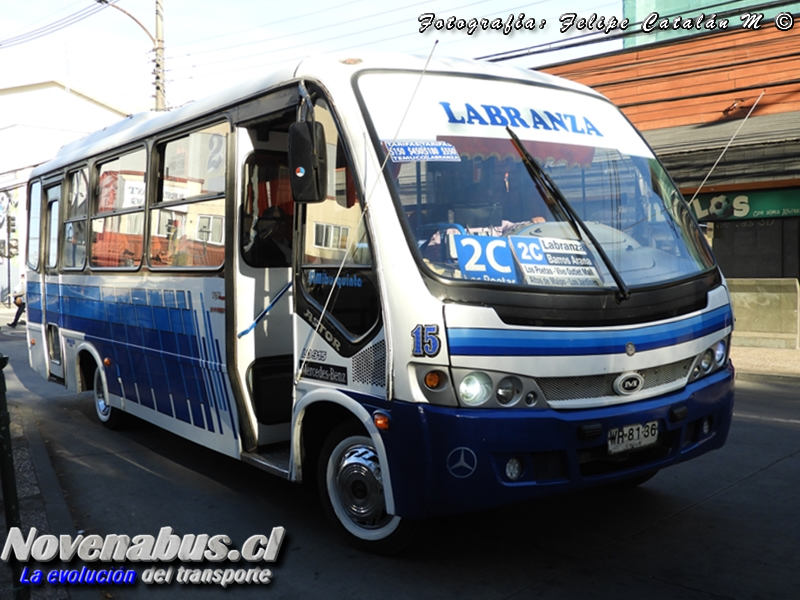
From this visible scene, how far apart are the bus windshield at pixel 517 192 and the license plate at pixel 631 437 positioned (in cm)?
75

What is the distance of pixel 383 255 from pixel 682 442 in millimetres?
1958

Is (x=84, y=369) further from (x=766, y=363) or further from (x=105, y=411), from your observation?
(x=766, y=363)

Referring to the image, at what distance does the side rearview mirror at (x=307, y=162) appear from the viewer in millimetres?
4547

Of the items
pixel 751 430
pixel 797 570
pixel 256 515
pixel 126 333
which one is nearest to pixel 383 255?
pixel 256 515

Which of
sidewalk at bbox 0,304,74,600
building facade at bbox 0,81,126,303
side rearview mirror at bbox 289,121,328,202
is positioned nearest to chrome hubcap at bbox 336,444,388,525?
side rearview mirror at bbox 289,121,328,202

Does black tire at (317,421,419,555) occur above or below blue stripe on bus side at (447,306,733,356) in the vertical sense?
below

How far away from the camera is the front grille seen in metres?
4.20

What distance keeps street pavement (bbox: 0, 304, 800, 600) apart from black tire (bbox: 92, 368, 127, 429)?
637mm

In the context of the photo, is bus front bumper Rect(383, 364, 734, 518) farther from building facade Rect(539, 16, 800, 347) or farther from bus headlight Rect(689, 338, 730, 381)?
building facade Rect(539, 16, 800, 347)

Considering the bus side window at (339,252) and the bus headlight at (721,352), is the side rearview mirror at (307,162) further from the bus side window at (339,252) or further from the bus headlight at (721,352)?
the bus headlight at (721,352)

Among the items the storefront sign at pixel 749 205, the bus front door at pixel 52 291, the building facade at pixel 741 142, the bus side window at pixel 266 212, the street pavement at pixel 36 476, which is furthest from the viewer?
the storefront sign at pixel 749 205

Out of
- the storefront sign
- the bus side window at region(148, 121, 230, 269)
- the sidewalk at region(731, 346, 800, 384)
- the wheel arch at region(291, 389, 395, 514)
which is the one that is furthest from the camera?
the storefront sign

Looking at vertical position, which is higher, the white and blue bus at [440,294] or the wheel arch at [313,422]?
the white and blue bus at [440,294]

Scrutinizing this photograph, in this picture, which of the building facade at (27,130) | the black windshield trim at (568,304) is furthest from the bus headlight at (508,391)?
the building facade at (27,130)
